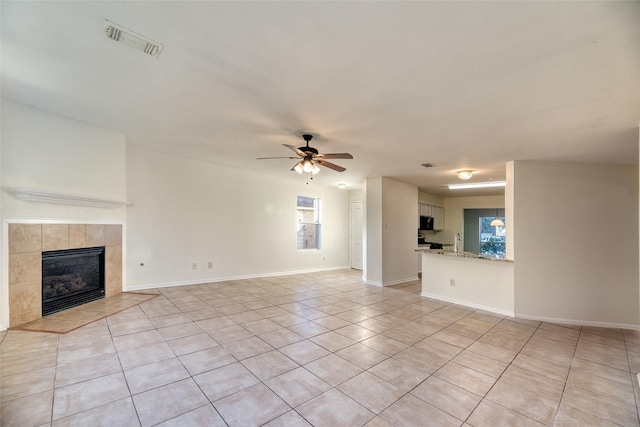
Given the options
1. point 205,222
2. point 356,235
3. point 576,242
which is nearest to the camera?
point 576,242

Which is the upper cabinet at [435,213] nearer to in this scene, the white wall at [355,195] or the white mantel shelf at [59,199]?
the white wall at [355,195]

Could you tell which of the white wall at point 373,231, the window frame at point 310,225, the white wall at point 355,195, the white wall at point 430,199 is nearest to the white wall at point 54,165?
the window frame at point 310,225

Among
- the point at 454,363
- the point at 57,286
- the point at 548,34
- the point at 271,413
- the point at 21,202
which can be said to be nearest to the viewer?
the point at 548,34

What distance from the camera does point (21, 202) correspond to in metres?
3.29

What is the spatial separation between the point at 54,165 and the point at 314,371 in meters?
4.24

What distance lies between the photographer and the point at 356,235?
28.1 feet

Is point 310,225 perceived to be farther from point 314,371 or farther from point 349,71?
point 349,71

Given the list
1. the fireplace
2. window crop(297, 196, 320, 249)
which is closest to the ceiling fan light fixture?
the fireplace

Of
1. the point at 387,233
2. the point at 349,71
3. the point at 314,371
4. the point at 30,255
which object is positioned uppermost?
the point at 349,71

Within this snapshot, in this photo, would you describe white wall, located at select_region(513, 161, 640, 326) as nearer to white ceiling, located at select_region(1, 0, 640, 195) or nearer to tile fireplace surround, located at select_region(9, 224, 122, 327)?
white ceiling, located at select_region(1, 0, 640, 195)

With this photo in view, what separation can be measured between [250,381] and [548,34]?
3.29 m

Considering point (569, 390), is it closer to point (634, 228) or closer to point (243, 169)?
point (634, 228)

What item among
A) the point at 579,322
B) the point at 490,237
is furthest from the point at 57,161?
the point at 490,237

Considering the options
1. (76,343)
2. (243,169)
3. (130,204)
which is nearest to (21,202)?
(130,204)
